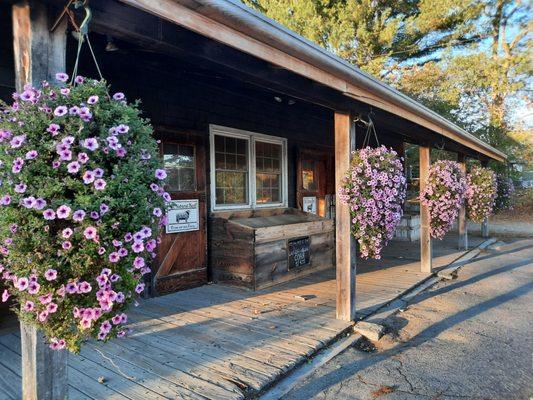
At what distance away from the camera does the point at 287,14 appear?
44.9 feet

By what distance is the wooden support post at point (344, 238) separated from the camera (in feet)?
12.4

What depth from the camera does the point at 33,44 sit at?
1671mm

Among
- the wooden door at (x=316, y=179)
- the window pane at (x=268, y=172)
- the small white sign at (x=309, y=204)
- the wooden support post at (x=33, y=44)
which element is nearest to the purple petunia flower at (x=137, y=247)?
the wooden support post at (x=33, y=44)

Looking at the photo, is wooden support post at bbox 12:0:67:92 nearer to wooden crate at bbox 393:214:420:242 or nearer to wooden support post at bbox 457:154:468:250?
wooden support post at bbox 457:154:468:250

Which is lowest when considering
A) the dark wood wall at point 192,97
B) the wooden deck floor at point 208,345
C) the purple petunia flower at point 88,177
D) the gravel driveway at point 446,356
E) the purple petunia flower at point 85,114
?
the gravel driveway at point 446,356

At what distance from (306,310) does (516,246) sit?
7.70 m

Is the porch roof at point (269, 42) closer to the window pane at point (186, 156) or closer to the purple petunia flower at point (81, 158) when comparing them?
the purple petunia flower at point (81, 158)

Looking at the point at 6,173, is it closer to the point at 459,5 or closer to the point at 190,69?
the point at 190,69

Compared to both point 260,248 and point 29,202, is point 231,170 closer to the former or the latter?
point 260,248

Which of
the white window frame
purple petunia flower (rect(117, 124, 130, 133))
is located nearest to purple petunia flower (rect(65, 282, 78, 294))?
purple petunia flower (rect(117, 124, 130, 133))

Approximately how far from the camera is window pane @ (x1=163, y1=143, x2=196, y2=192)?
15.7 feet

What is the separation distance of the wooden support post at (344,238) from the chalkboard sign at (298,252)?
1.59 metres

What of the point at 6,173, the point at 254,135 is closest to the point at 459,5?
the point at 254,135

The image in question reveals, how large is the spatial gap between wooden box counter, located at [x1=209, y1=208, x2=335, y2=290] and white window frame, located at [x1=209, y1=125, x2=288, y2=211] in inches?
6.0
